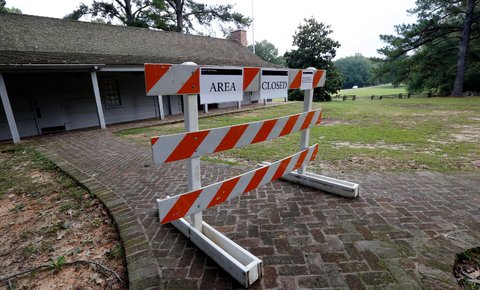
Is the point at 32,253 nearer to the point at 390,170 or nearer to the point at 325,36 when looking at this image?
the point at 390,170

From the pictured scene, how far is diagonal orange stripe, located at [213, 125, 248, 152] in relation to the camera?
2.22 meters

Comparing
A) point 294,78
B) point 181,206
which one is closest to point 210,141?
point 181,206

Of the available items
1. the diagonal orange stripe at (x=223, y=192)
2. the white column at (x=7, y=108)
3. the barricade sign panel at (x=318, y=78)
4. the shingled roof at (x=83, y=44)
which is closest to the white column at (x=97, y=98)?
the shingled roof at (x=83, y=44)

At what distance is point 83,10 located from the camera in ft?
70.2

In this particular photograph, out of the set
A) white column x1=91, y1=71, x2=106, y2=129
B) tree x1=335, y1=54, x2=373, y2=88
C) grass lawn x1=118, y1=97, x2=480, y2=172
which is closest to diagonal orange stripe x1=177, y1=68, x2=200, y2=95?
grass lawn x1=118, y1=97, x2=480, y2=172

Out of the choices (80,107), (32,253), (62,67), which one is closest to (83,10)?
(80,107)

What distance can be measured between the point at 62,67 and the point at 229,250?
35.1 ft

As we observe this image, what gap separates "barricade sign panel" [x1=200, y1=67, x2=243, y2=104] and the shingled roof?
9.75 m

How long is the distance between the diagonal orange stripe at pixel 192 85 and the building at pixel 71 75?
31.5ft

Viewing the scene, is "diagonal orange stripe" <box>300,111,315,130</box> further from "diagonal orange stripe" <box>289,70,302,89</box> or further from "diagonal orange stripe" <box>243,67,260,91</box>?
"diagonal orange stripe" <box>243,67,260,91</box>

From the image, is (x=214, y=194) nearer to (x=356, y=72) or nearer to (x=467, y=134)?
(x=467, y=134)

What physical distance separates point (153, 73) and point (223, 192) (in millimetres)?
1286

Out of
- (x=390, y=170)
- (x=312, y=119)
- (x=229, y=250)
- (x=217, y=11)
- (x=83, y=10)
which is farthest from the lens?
(x=217, y=11)

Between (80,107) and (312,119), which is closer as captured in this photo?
(312,119)
